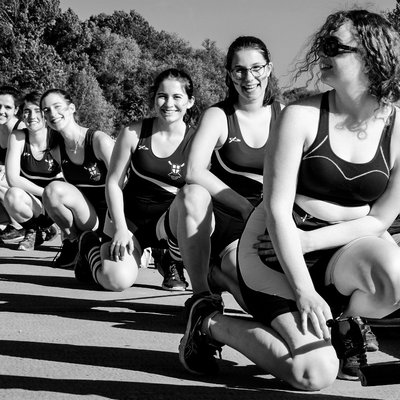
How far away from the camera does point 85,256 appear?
18.7ft

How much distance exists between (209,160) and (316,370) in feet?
5.79

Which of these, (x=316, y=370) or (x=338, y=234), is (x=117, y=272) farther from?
(x=316, y=370)

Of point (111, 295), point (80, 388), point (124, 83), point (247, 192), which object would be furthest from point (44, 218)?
point (124, 83)

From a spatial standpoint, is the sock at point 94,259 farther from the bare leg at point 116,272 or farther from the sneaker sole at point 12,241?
the sneaker sole at point 12,241

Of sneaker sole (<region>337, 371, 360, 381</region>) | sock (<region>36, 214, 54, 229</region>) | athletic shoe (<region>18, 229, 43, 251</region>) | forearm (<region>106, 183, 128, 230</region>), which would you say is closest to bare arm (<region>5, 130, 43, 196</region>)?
sock (<region>36, 214, 54, 229</region>)

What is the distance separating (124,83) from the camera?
69.2m

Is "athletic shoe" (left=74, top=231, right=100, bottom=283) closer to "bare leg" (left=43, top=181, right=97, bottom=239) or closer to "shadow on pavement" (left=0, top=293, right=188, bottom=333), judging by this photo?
"bare leg" (left=43, top=181, right=97, bottom=239)

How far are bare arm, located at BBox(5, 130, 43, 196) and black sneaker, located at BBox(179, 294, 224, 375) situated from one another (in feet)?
15.3

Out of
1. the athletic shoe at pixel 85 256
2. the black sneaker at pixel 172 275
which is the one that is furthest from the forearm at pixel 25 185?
the black sneaker at pixel 172 275

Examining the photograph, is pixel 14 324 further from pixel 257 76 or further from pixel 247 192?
pixel 257 76

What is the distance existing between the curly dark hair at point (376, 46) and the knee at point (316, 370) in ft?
3.12

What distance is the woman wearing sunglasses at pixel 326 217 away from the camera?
291 cm

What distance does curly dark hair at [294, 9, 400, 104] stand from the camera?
3057mm

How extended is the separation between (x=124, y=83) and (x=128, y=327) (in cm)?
6605
